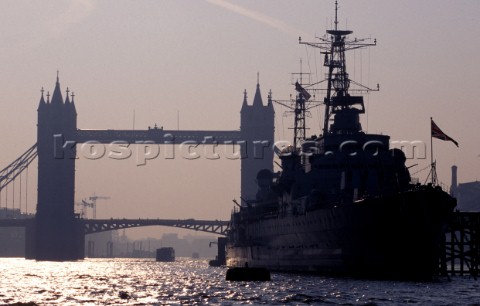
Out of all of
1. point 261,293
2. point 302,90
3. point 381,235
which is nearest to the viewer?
point 261,293

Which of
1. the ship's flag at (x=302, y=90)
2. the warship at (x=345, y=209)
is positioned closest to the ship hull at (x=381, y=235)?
the warship at (x=345, y=209)

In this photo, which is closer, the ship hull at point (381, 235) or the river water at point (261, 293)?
the river water at point (261, 293)

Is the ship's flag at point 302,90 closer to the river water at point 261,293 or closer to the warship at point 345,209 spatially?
the warship at point 345,209

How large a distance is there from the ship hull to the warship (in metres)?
0.06

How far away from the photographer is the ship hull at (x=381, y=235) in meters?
71.0

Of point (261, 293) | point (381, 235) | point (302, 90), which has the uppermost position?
point (302, 90)

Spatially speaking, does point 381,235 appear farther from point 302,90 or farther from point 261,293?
point 302,90

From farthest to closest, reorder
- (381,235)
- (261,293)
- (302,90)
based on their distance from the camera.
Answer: (302,90) → (381,235) → (261,293)

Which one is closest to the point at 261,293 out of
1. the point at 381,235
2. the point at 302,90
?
the point at 381,235

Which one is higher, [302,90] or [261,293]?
[302,90]

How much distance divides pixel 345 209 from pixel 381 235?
3.58 metres

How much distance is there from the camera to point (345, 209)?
7550 centimetres

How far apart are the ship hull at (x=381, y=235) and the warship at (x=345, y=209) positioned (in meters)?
0.06

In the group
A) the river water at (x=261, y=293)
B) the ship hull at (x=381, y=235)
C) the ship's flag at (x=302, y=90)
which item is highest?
the ship's flag at (x=302, y=90)
